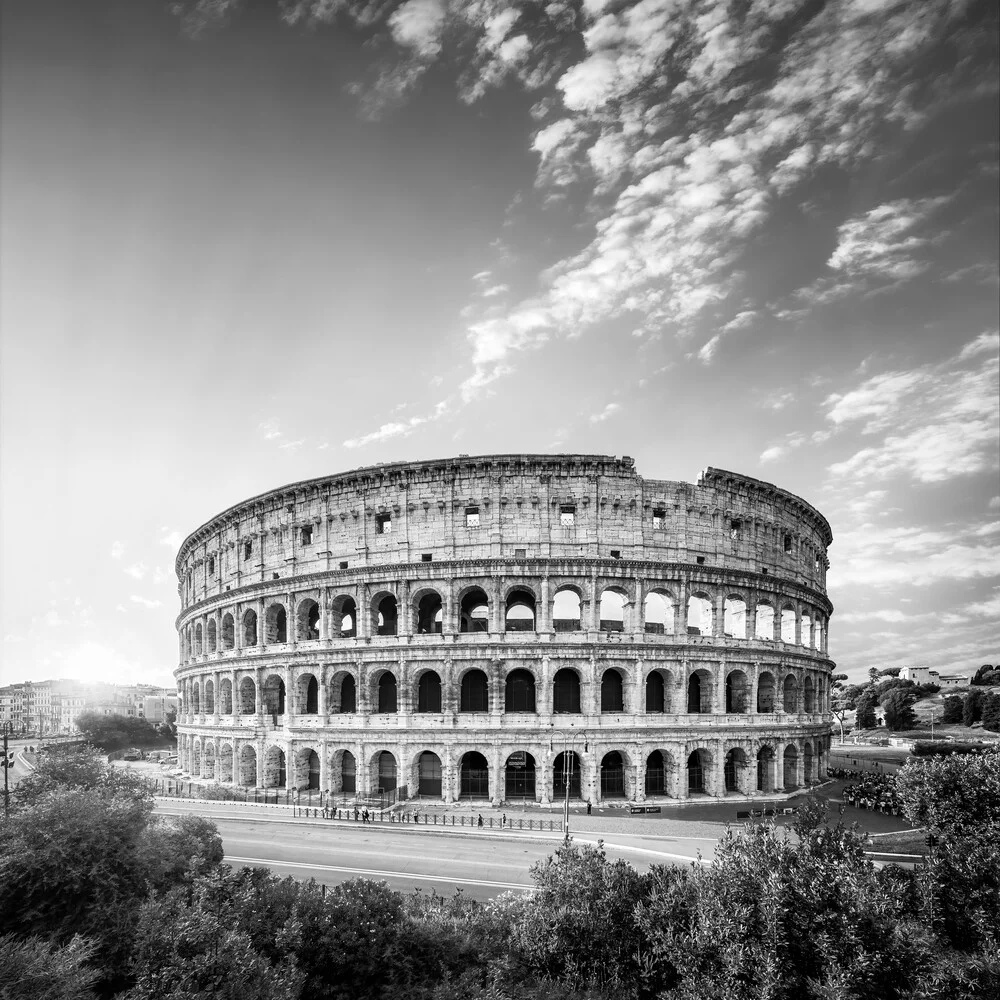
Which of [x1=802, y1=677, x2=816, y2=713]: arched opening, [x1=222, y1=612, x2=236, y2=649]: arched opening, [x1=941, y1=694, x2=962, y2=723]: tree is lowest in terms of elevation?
[x1=941, y1=694, x2=962, y2=723]: tree

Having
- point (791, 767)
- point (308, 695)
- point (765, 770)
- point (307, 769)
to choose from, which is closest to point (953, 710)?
point (791, 767)

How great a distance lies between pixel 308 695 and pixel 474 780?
13.2 meters

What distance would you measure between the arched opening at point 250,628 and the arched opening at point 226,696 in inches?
133

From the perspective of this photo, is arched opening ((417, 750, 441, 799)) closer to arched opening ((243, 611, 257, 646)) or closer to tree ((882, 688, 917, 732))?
arched opening ((243, 611, 257, 646))

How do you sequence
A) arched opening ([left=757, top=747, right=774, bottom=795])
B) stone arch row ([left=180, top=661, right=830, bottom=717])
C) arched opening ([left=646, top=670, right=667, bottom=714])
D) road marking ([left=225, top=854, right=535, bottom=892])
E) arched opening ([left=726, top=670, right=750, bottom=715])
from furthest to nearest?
1. arched opening ([left=757, top=747, right=774, bottom=795])
2. arched opening ([left=726, top=670, right=750, bottom=715])
3. arched opening ([left=646, top=670, right=667, bottom=714])
4. stone arch row ([left=180, top=661, right=830, bottom=717])
5. road marking ([left=225, top=854, right=535, bottom=892])

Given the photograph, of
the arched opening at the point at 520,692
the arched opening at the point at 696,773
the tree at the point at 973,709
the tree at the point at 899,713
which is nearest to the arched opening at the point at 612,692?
the arched opening at the point at 520,692

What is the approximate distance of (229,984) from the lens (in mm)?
11820

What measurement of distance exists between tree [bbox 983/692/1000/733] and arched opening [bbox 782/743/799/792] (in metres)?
77.3

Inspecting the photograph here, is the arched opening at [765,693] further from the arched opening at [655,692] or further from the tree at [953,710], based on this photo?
the tree at [953,710]

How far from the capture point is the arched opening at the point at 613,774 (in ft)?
127

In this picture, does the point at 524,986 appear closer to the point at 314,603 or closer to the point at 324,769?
the point at 324,769

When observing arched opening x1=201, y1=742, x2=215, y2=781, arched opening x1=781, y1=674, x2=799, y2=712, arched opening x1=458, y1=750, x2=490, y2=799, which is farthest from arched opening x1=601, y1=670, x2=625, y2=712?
arched opening x1=201, y1=742, x2=215, y2=781

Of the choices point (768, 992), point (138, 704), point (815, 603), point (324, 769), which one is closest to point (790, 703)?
point (815, 603)

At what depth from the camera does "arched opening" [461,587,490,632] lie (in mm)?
41531
